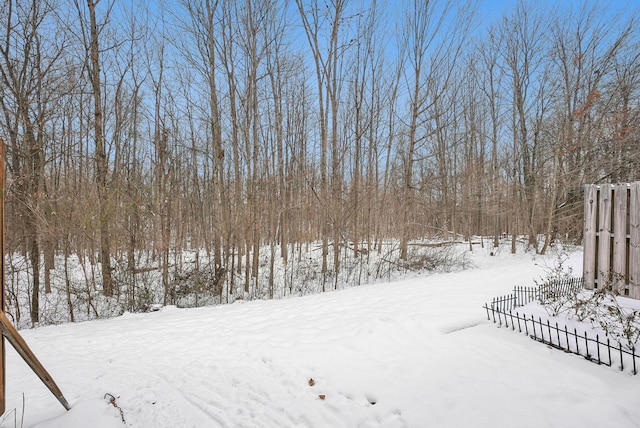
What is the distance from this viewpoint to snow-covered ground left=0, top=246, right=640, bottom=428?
8.14ft

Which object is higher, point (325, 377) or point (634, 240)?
point (634, 240)

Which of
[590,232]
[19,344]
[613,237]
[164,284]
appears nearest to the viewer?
[19,344]

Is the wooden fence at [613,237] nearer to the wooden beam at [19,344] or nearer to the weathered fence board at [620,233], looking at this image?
the weathered fence board at [620,233]

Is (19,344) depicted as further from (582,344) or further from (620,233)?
(620,233)

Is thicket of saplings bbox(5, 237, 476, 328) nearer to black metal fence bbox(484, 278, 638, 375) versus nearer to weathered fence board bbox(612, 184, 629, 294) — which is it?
black metal fence bbox(484, 278, 638, 375)

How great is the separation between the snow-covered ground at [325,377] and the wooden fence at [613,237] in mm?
2217

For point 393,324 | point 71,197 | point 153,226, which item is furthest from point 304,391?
point 153,226

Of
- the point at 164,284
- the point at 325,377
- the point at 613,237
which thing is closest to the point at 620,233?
the point at 613,237

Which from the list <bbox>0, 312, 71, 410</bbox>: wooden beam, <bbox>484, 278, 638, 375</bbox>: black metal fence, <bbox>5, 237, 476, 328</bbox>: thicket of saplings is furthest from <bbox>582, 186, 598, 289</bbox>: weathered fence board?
<bbox>0, 312, 71, 410</bbox>: wooden beam

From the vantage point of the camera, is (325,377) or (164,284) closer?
(325,377)

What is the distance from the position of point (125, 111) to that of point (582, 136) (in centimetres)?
2086

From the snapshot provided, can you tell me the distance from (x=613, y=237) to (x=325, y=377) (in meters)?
5.34

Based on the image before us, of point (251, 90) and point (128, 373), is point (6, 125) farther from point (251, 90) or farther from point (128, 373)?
point (128, 373)

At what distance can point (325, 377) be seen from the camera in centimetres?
318
